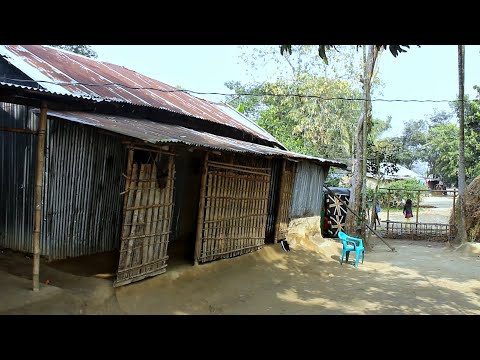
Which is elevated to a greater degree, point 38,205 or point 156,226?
point 38,205

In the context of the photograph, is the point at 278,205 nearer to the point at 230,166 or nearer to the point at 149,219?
the point at 230,166

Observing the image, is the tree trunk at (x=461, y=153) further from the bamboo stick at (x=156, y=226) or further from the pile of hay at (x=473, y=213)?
the bamboo stick at (x=156, y=226)

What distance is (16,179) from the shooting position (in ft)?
22.2

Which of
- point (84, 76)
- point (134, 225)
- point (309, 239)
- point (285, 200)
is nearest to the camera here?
point (134, 225)

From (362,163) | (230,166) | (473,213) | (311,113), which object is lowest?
(473,213)

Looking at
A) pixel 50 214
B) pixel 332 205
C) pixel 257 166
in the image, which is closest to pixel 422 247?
pixel 332 205

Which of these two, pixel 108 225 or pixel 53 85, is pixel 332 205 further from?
pixel 53 85

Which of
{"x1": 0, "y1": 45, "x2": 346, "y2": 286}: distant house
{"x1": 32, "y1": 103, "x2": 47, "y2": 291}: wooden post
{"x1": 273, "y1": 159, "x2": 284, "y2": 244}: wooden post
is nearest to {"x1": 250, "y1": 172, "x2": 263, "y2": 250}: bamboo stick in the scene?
{"x1": 0, "y1": 45, "x2": 346, "y2": 286}: distant house

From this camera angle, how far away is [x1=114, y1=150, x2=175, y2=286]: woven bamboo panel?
5.91 metres

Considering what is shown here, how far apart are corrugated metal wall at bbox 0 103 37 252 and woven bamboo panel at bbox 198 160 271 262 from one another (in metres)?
3.16

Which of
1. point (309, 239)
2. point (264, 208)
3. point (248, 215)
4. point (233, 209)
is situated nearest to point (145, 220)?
point (233, 209)

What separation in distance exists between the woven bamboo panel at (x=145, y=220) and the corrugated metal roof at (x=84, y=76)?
1.71 metres

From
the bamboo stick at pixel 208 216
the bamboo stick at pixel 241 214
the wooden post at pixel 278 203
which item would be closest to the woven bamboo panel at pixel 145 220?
the bamboo stick at pixel 208 216

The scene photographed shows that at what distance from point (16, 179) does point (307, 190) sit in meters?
8.42
